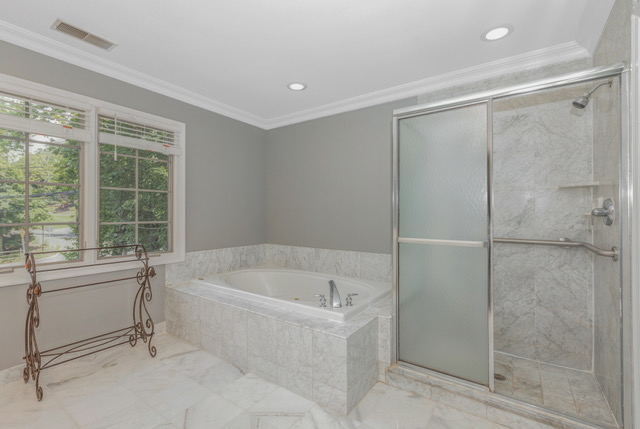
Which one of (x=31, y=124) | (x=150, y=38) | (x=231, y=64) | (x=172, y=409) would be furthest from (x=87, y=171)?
(x=172, y=409)

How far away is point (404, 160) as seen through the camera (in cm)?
210

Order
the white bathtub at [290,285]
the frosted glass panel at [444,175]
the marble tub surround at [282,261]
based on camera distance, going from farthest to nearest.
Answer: the marble tub surround at [282,261], the white bathtub at [290,285], the frosted glass panel at [444,175]

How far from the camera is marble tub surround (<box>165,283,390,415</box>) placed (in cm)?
184

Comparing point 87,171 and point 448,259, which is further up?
point 87,171

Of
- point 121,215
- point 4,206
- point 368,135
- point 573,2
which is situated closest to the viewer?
point 573,2

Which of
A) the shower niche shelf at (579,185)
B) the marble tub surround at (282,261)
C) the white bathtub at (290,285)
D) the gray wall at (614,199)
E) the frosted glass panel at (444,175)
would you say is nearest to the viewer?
the gray wall at (614,199)

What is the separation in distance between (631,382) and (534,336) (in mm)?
1143

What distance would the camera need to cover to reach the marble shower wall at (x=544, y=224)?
7.35ft

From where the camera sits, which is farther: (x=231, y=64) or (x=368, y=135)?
(x=368, y=135)

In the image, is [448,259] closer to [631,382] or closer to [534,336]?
[631,382]

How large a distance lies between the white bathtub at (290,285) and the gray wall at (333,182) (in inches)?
15.8

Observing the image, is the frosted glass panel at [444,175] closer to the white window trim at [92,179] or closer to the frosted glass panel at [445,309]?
the frosted glass panel at [445,309]

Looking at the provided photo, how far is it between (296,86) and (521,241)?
7.87 feet

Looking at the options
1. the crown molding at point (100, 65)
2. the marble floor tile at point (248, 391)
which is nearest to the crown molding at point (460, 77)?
the crown molding at point (100, 65)
